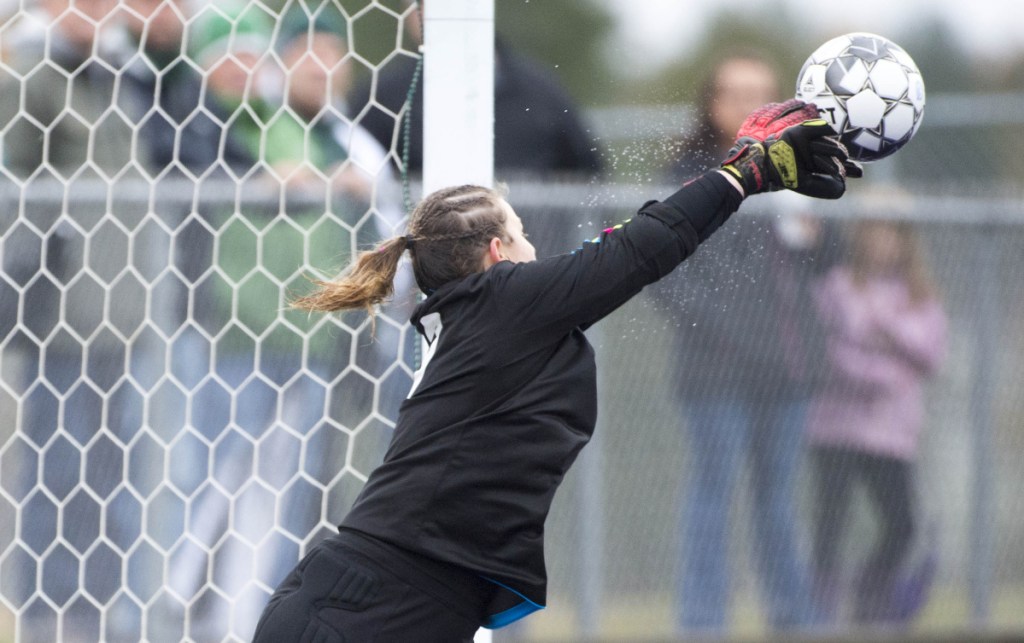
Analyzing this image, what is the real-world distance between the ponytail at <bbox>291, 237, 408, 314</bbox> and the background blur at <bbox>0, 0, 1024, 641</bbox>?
37 cm

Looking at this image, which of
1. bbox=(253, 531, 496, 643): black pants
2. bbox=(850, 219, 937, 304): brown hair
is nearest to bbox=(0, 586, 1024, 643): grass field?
bbox=(850, 219, 937, 304): brown hair

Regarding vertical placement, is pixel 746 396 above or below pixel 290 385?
below

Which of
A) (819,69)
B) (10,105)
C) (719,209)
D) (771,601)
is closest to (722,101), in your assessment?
(819,69)

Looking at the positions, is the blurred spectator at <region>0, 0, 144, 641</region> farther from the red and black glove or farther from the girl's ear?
the red and black glove

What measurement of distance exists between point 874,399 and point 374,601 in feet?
8.67

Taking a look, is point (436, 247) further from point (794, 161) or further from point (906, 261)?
point (906, 261)

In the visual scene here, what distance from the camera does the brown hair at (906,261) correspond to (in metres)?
4.70

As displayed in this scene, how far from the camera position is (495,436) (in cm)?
257

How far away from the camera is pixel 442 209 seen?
8.93 ft

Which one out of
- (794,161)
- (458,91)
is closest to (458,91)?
(458,91)

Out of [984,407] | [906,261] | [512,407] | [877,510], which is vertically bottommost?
[877,510]

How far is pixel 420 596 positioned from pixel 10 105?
2090mm

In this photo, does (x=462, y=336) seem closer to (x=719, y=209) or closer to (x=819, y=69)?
(x=719, y=209)

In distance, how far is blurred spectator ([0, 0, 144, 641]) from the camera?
12.3ft
